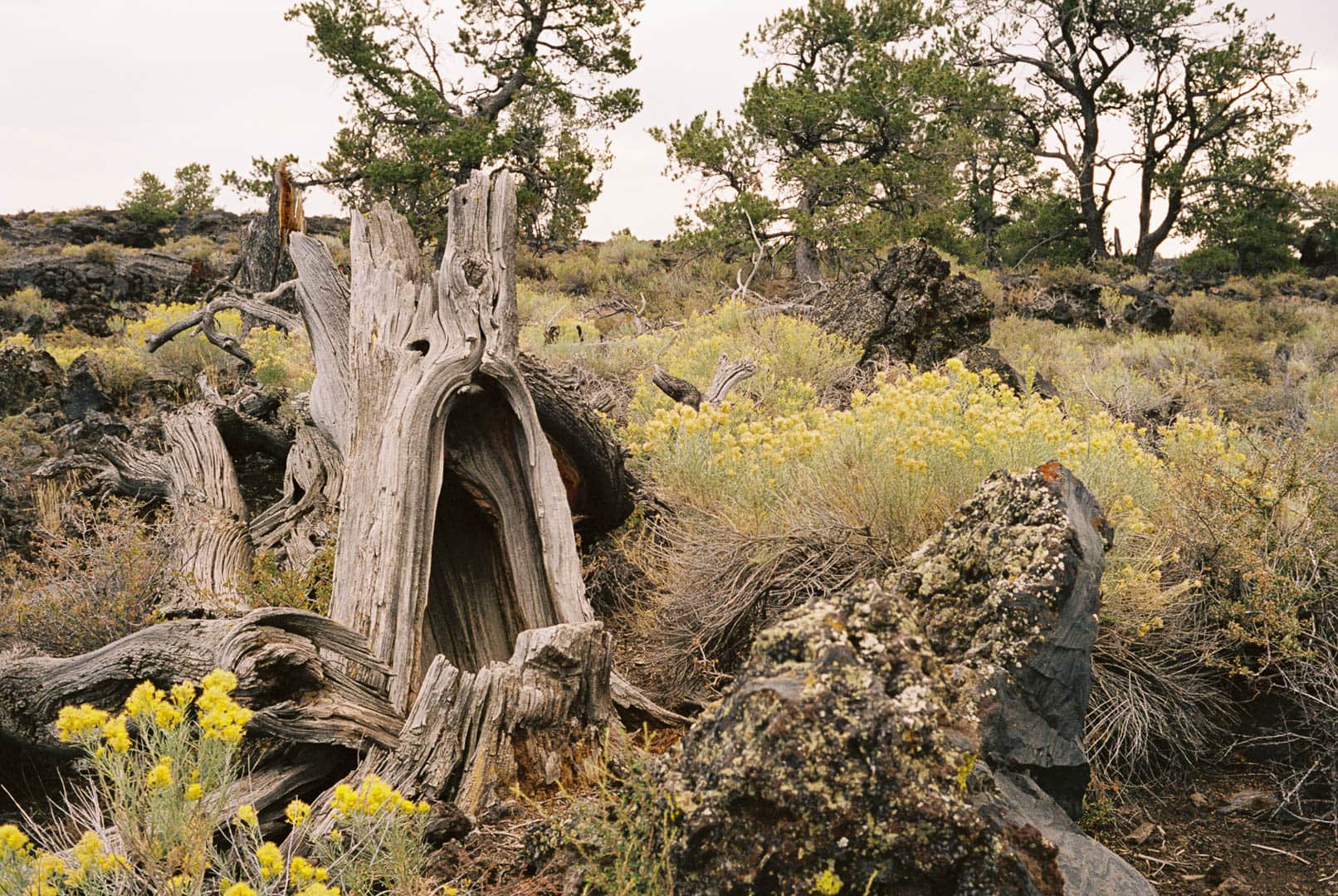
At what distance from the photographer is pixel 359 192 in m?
18.4

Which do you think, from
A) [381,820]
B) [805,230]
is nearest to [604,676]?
[381,820]

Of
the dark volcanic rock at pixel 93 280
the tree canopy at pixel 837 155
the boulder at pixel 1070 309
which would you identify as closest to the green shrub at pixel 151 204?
the dark volcanic rock at pixel 93 280

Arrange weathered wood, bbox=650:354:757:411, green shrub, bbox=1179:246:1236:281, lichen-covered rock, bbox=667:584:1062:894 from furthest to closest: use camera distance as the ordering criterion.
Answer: green shrub, bbox=1179:246:1236:281
weathered wood, bbox=650:354:757:411
lichen-covered rock, bbox=667:584:1062:894

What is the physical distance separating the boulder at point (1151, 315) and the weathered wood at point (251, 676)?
49.7 feet

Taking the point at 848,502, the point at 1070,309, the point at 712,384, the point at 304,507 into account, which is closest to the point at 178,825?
the point at 848,502

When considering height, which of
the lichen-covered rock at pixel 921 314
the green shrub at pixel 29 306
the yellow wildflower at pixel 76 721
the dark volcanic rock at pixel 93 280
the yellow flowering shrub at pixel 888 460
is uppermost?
the dark volcanic rock at pixel 93 280

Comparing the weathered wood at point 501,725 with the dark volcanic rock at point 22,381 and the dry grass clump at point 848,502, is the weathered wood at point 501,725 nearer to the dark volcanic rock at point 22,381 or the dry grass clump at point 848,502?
the dry grass clump at point 848,502

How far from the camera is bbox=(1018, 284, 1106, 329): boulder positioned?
15.1m

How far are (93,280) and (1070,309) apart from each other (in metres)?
19.0

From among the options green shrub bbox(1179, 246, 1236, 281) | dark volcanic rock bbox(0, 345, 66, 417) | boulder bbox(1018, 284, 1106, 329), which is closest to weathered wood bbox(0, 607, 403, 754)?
dark volcanic rock bbox(0, 345, 66, 417)

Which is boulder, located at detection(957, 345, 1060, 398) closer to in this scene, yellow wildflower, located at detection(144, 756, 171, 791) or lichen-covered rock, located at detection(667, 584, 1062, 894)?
lichen-covered rock, located at detection(667, 584, 1062, 894)

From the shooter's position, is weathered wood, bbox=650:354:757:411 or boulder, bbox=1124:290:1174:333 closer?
weathered wood, bbox=650:354:757:411

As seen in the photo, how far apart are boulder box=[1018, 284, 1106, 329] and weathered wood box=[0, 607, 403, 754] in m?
14.5

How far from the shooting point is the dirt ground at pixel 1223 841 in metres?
2.70
